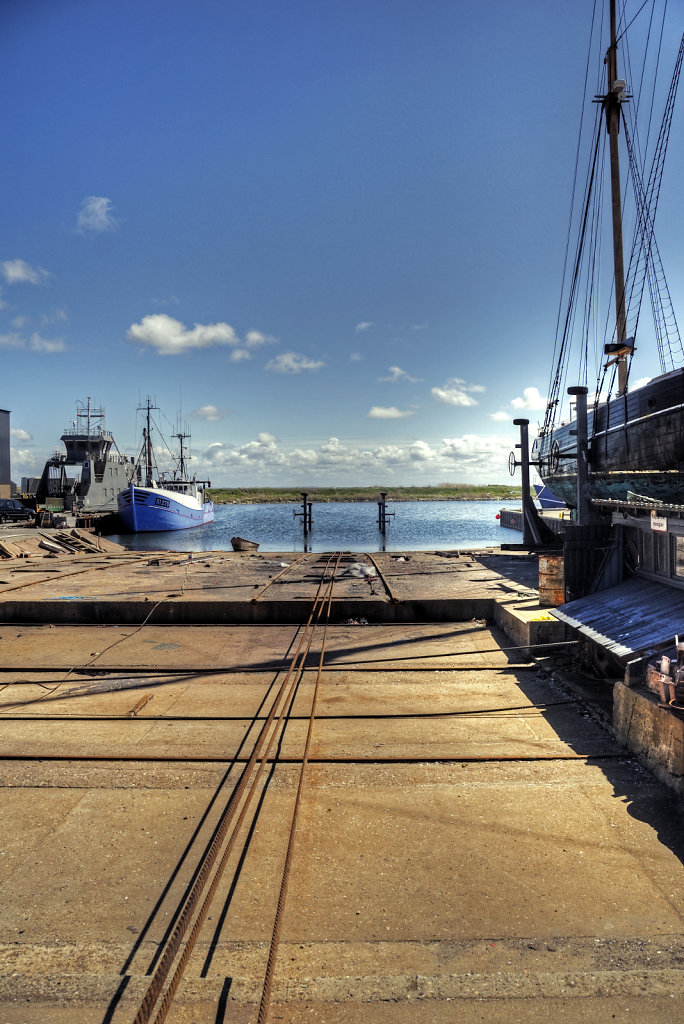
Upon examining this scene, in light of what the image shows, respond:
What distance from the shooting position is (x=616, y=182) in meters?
28.3

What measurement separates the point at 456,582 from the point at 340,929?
43.1 feet

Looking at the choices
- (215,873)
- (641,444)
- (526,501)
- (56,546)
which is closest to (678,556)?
(641,444)

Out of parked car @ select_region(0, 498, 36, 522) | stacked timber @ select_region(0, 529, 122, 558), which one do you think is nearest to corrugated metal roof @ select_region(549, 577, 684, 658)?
stacked timber @ select_region(0, 529, 122, 558)

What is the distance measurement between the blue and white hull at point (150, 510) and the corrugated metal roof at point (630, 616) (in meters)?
57.7

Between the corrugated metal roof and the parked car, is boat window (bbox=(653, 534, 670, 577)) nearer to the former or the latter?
the corrugated metal roof

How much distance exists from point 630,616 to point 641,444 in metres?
8.50

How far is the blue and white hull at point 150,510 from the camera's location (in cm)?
6162

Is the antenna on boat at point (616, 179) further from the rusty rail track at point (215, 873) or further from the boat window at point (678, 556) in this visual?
the rusty rail track at point (215, 873)

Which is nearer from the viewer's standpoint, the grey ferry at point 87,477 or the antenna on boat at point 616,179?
the antenna on boat at point 616,179

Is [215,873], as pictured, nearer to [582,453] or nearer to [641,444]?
[582,453]

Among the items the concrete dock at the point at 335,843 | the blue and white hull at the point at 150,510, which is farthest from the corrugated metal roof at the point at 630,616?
the blue and white hull at the point at 150,510

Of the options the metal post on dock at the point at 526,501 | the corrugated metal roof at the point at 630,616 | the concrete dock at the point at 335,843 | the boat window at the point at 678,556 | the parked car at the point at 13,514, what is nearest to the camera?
the concrete dock at the point at 335,843

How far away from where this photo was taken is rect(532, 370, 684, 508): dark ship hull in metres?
13.1

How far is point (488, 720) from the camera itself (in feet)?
27.2
